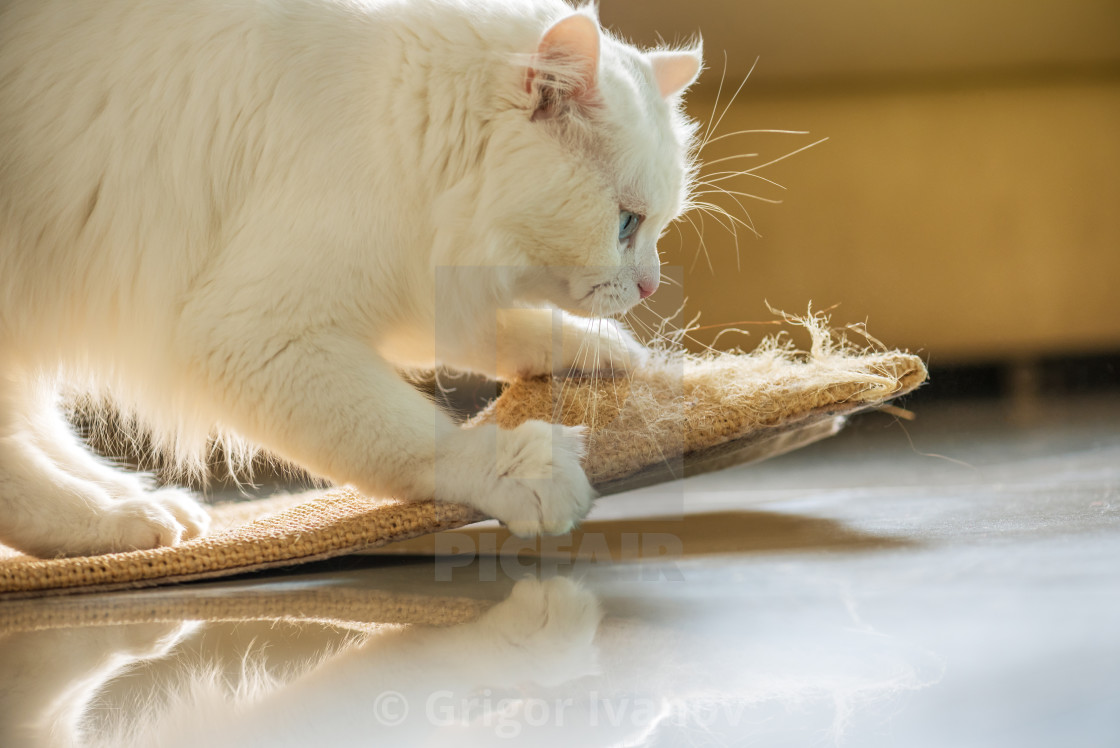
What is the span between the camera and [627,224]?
4.48 feet

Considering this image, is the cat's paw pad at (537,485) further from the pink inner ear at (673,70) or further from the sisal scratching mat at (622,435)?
the pink inner ear at (673,70)

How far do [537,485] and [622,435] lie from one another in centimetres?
23

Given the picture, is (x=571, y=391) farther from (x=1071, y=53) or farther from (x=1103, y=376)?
(x=1071, y=53)

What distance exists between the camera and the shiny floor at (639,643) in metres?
0.75

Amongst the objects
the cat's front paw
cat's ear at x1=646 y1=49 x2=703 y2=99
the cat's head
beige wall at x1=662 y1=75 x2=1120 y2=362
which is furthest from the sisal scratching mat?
beige wall at x1=662 y1=75 x2=1120 y2=362

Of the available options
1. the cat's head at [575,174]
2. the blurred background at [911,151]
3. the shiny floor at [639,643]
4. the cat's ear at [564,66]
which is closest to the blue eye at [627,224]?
the cat's head at [575,174]

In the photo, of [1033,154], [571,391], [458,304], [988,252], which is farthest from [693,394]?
[1033,154]

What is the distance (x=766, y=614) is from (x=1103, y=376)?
1.98 meters

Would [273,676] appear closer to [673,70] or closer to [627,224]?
[627,224]

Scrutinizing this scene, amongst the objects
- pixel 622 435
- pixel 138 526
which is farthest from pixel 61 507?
pixel 622 435

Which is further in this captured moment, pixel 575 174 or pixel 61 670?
pixel 575 174

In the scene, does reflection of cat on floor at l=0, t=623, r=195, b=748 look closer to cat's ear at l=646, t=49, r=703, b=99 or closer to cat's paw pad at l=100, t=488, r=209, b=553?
cat's paw pad at l=100, t=488, r=209, b=553

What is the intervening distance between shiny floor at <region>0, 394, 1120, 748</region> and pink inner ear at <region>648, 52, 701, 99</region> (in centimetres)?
67

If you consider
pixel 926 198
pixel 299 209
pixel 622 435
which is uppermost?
pixel 299 209
